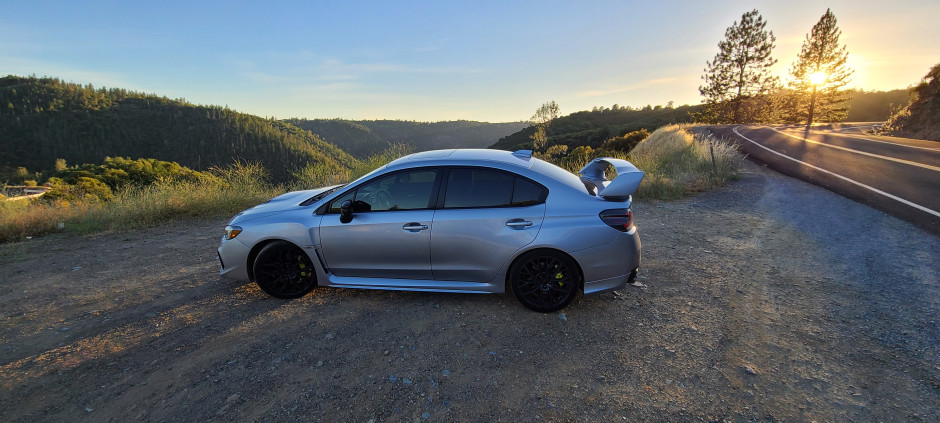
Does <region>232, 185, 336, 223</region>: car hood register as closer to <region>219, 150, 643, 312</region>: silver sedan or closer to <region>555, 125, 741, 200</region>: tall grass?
<region>219, 150, 643, 312</region>: silver sedan

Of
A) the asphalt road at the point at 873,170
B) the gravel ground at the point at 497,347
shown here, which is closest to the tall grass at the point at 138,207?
the gravel ground at the point at 497,347

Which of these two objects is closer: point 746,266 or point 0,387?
A: point 0,387

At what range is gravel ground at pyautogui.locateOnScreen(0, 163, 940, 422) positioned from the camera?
2.42m

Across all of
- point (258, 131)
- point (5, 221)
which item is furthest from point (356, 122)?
point (5, 221)

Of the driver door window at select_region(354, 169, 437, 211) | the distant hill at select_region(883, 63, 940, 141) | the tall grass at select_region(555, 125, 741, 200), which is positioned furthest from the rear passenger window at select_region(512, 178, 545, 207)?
the distant hill at select_region(883, 63, 940, 141)

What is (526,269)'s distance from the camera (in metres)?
3.55

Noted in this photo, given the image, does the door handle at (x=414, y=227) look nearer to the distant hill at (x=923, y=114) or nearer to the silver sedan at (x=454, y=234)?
the silver sedan at (x=454, y=234)

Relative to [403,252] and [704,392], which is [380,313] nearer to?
[403,252]

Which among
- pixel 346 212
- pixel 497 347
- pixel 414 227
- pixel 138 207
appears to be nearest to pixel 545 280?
pixel 497 347

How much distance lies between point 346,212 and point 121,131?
99748mm

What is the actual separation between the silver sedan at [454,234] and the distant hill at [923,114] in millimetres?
24887

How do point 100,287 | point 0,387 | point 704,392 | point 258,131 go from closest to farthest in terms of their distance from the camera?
point 704,392 → point 0,387 → point 100,287 → point 258,131

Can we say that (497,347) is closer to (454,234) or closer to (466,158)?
(454,234)

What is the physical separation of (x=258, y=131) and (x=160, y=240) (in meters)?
96.0
